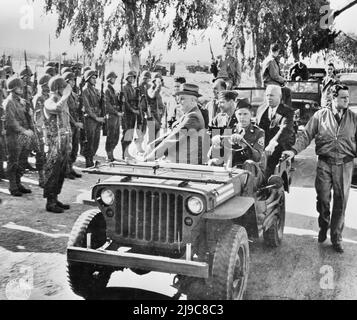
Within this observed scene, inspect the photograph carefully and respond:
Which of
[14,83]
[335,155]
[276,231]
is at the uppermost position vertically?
[14,83]

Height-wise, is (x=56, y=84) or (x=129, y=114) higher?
(x=56, y=84)

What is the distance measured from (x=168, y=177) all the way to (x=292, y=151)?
2416 millimetres

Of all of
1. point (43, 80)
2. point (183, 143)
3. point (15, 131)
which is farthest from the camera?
point (43, 80)

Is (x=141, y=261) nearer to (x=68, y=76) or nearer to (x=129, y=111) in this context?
(x=68, y=76)

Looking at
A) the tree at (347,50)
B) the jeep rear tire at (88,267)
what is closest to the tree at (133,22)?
the jeep rear tire at (88,267)

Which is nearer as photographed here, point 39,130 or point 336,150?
point 336,150

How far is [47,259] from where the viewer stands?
18.4 ft

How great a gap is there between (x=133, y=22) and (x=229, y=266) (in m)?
13.7

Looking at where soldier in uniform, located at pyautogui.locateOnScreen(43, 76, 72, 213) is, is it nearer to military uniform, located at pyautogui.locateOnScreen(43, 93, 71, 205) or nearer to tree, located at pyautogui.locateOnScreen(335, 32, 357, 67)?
military uniform, located at pyautogui.locateOnScreen(43, 93, 71, 205)

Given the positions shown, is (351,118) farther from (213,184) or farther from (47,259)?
(47,259)

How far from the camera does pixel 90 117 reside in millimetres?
10844

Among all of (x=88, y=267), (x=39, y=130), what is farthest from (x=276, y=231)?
(x=39, y=130)

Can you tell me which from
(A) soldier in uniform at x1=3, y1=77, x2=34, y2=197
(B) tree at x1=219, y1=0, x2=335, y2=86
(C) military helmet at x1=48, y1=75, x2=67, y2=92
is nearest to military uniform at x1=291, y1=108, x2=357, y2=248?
(C) military helmet at x1=48, y1=75, x2=67, y2=92
